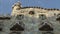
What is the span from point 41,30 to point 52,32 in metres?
1.42

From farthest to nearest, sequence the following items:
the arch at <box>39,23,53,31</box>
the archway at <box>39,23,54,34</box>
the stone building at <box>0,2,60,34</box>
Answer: the stone building at <box>0,2,60,34</box> < the arch at <box>39,23,53,31</box> < the archway at <box>39,23,54,34</box>

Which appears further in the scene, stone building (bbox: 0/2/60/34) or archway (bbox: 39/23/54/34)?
stone building (bbox: 0/2/60/34)

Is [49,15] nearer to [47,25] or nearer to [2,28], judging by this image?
[47,25]

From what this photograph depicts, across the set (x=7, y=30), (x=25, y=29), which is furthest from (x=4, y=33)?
(x=25, y=29)

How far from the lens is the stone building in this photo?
98.8 feet

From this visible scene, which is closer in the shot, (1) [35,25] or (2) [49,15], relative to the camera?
(1) [35,25]

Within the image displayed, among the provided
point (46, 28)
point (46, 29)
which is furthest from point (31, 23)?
point (46, 29)

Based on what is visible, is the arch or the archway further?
the arch

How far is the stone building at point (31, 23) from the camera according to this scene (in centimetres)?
3013

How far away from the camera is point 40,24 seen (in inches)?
1223

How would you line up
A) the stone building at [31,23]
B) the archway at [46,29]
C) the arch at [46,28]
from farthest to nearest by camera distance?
1. the stone building at [31,23]
2. the arch at [46,28]
3. the archway at [46,29]

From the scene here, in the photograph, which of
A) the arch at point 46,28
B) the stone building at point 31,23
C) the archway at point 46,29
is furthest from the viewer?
the stone building at point 31,23

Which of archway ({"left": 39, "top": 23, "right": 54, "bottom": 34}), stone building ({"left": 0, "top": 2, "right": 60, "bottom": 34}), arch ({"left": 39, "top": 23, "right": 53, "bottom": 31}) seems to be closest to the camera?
archway ({"left": 39, "top": 23, "right": 54, "bottom": 34})

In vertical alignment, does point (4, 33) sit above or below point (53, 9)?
below
